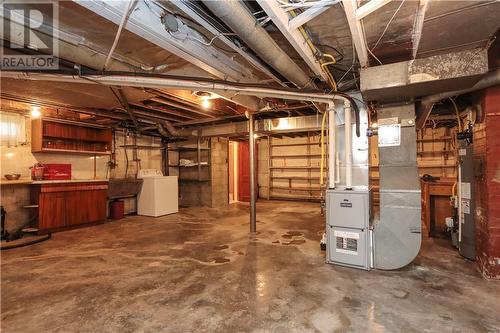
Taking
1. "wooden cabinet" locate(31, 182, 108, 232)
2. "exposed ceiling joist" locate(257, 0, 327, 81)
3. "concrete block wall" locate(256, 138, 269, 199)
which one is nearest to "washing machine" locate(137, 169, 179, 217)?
"wooden cabinet" locate(31, 182, 108, 232)

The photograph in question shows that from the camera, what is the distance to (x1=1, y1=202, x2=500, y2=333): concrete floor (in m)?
1.81

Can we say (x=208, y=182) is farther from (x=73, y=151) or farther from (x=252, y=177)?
(x=73, y=151)

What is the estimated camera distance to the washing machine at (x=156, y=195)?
19.2ft

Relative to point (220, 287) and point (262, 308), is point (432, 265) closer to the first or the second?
point (262, 308)

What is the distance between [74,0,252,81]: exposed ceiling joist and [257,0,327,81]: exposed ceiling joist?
72 centimetres

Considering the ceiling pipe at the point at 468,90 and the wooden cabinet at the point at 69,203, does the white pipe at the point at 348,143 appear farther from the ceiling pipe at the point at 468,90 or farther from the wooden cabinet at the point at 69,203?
the wooden cabinet at the point at 69,203

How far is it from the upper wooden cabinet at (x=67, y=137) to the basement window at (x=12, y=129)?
5.7 inches

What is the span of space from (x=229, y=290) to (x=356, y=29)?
91.7 inches

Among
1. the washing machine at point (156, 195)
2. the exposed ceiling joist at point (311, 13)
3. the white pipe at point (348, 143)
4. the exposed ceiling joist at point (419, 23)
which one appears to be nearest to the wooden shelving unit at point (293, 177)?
the washing machine at point (156, 195)

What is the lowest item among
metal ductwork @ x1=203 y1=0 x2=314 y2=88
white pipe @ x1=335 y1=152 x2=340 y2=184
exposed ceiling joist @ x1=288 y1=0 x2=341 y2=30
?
white pipe @ x1=335 y1=152 x2=340 y2=184

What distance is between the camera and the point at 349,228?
2.82m

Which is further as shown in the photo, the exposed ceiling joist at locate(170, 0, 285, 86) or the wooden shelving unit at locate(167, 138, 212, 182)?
the wooden shelving unit at locate(167, 138, 212, 182)

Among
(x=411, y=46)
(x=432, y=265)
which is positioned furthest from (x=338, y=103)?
(x=432, y=265)

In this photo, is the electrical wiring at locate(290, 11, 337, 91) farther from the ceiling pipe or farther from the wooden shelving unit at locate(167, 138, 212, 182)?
the wooden shelving unit at locate(167, 138, 212, 182)
